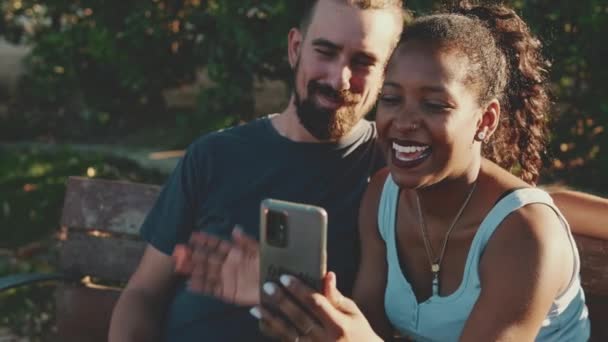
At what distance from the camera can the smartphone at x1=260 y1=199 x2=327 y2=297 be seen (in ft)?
7.04

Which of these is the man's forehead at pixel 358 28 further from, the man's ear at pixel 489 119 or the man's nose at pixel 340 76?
the man's ear at pixel 489 119

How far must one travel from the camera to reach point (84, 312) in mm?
3723

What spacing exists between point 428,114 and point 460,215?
345 millimetres

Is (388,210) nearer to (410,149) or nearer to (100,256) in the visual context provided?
(410,149)

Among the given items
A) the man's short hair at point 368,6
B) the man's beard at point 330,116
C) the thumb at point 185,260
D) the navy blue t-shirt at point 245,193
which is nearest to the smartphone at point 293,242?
the thumb at point 185,260

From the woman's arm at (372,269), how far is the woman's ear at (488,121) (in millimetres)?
463

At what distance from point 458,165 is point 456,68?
0.87ft

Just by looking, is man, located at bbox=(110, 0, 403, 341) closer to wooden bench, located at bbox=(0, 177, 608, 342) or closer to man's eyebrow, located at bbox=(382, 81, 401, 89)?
wooden bench, located at bbox=(0, 177, 608, 342)

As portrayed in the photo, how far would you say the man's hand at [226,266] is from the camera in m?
2.46

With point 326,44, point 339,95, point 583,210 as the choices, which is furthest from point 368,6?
point 583,210

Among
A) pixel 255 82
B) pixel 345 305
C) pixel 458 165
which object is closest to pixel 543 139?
pixel 458 165

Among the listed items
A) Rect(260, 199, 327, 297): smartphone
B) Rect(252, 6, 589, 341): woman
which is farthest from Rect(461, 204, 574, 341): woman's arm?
Rect(260, 199, 327, 297): smartphone

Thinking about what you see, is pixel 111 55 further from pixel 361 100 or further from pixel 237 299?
pixel 237 299

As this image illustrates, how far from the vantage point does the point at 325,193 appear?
9.90 ft
